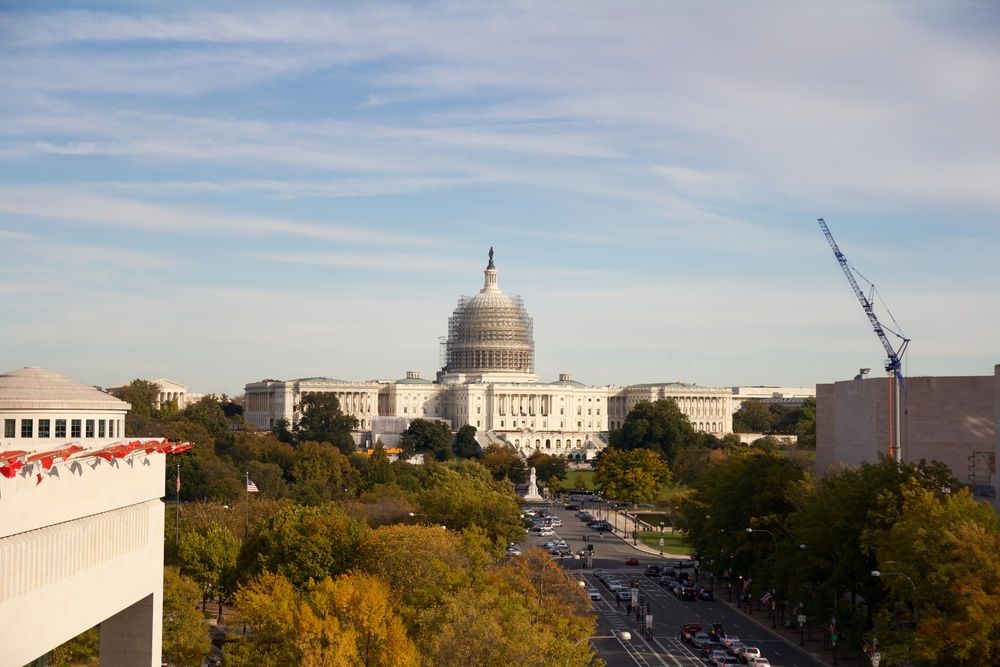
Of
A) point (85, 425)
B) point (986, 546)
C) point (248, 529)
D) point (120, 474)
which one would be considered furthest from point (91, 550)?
point (248, 529)

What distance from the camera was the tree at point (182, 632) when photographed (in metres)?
64.0

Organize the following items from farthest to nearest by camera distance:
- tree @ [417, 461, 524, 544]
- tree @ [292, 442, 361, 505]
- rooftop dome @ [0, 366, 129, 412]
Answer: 1. tree @ [292, 442, 361, 505]
2. tree @ [417, 461, 524, 544]
3. rooftop dome @ [0, 366, 129, 412]

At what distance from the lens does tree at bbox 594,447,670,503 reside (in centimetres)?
16812

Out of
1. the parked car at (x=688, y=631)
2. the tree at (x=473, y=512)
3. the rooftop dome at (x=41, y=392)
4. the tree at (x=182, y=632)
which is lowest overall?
the parked car at (x=688, y=631)

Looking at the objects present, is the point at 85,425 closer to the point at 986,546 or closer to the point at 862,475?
the point at 986,546

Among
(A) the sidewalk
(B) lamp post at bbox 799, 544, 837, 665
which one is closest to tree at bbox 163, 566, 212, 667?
(B) lamp post at bbox 799, 544, 837, 665

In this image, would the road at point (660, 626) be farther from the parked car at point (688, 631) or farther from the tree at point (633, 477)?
the tree at point (633, 477)

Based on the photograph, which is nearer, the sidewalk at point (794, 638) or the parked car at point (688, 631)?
the sidewalk at point (794, 638)

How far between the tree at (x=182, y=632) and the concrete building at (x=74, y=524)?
1581cm

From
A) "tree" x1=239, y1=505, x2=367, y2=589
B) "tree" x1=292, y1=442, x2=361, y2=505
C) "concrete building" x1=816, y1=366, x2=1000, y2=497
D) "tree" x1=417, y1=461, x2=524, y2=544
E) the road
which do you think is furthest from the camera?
"tree" x1=292, y1=442, x2=361, y2=505

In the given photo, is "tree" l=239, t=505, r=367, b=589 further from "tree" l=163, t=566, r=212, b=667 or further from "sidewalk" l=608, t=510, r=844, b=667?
"sidewalk" l=608, t=510, r=844, b=667

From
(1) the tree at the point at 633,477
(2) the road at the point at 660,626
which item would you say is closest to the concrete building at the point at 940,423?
(2) the road at the point at 660,626

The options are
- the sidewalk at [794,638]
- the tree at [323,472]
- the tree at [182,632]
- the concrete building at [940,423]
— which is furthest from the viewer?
the tree at [323,472]

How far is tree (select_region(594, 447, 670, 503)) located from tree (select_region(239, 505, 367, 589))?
89.0 meters
